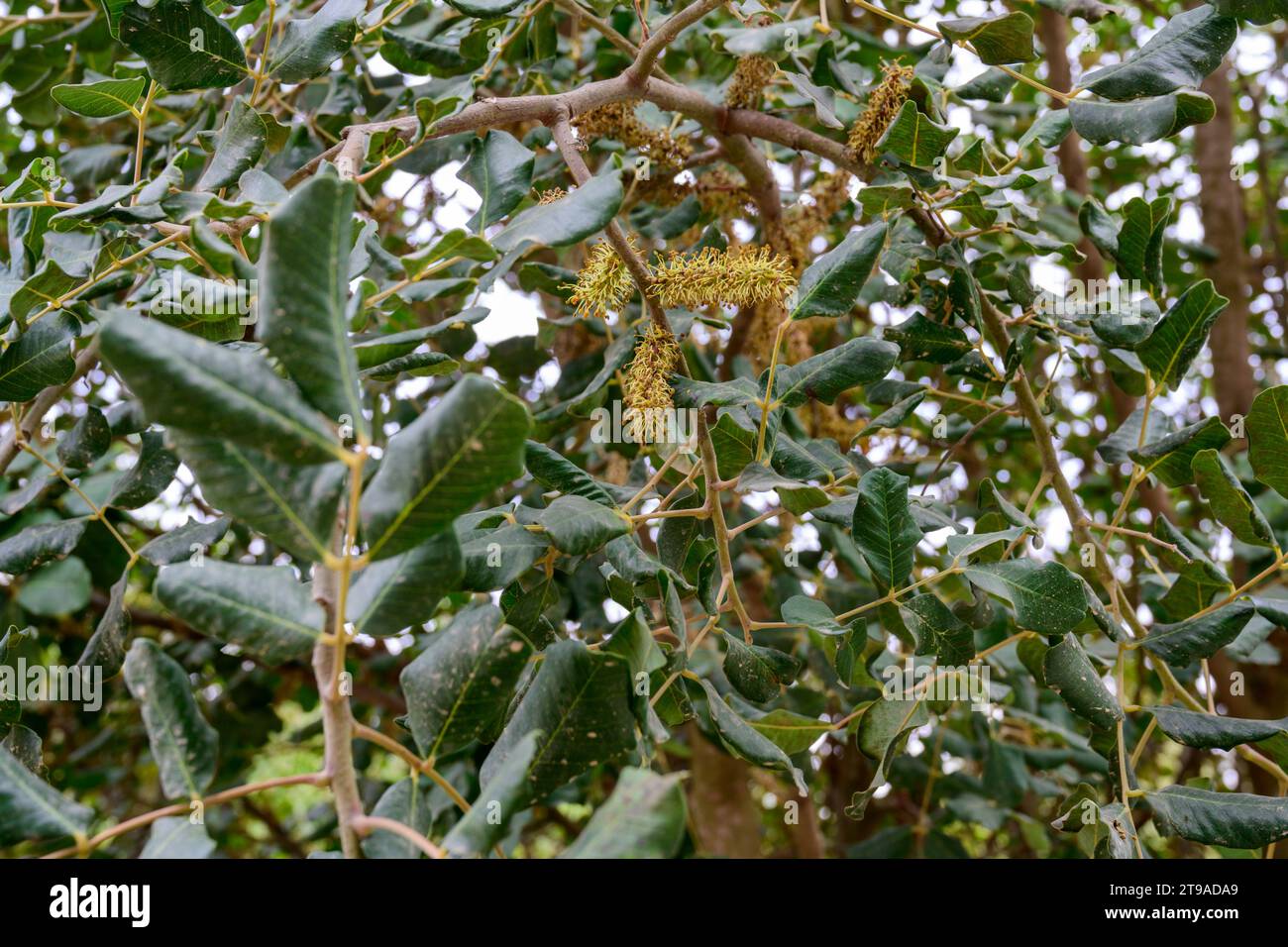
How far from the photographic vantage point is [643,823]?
1.53 ft

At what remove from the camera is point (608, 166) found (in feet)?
2.52

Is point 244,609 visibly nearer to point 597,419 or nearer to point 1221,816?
point 597,419

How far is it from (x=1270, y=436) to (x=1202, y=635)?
0.18 m

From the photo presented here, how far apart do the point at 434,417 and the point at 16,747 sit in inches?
23.1

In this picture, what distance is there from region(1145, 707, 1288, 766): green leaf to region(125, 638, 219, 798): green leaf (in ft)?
2.50

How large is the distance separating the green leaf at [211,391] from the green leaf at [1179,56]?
76 centimetres

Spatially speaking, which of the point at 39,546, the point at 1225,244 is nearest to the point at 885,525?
the point at 39,546

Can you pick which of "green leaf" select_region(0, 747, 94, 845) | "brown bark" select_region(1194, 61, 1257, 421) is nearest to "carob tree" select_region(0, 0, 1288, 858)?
"green leaf" select_region(0, 747, 94, 845)

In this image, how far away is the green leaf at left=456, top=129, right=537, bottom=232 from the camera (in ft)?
2.55

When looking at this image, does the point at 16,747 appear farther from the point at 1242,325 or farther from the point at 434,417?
the point at 1242,325

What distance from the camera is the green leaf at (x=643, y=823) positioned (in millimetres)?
462

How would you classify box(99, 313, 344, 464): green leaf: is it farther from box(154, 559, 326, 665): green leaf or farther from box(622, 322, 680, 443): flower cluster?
box(622, 322, 680, 443): flower cluster
